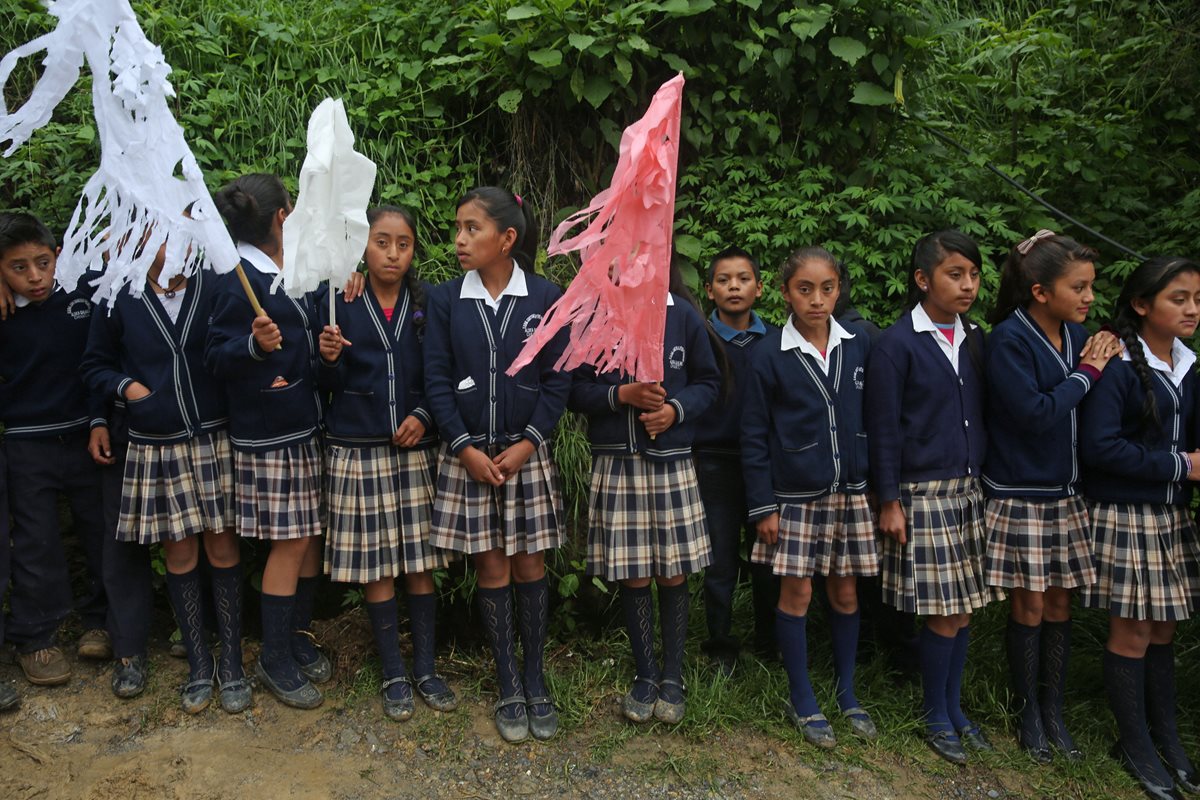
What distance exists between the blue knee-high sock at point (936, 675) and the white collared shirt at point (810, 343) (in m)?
1.07

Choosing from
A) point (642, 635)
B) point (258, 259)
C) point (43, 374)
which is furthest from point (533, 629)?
point (43, 374)

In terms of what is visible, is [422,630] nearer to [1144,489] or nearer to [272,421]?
[272,421]

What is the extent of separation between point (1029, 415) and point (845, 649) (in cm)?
109

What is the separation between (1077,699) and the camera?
151 inches

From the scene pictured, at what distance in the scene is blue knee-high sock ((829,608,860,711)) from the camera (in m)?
3.49

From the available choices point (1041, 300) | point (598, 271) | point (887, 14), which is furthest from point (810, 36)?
point (598, 271)

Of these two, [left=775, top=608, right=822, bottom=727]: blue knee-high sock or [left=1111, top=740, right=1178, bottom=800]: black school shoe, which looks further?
[left=775, top=608, right=822, bottom=727]: blue knee-high sock

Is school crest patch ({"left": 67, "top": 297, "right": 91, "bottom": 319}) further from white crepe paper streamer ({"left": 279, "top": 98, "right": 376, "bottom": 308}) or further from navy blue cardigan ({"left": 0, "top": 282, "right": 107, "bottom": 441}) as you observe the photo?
white crepe paper streamer ({"left": 279, "top": 98, "right": 376, "bottom": 308})

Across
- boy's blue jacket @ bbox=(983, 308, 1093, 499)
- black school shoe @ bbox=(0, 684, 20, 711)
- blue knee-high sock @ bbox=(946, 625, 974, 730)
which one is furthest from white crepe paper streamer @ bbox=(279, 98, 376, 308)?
blue knee-high sock @ bbox=(946, 625, 974, 730)

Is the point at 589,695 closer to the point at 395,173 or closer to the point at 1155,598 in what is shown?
the point at 1155,598

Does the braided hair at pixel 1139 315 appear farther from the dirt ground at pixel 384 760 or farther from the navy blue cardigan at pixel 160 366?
the navy blue cardigan at pixel 160 366

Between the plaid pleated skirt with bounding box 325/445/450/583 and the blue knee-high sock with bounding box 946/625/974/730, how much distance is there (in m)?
1.94

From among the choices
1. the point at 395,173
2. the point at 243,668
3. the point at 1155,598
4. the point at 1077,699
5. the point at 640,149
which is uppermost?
the point at 395,173

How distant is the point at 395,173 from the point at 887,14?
106 inches
